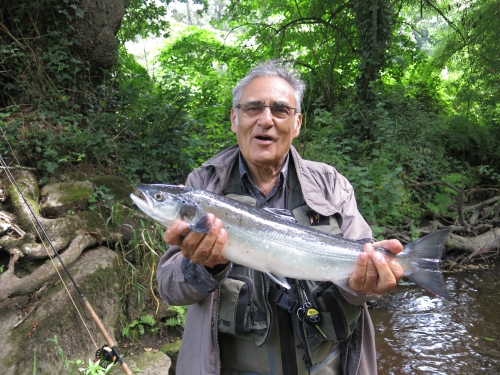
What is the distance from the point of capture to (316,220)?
94.6 inches

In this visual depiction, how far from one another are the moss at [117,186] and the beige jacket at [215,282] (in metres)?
3.58

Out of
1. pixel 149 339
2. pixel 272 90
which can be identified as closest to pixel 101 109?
pixel 149 339

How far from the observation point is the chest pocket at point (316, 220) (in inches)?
93.9

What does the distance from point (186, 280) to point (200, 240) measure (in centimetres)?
27

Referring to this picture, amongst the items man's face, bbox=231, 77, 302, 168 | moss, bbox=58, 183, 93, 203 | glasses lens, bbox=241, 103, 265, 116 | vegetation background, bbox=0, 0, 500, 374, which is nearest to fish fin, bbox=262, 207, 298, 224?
man's face, bbox=231, 77, 302, 168

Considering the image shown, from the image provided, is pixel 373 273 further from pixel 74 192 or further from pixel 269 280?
pixel 74 192

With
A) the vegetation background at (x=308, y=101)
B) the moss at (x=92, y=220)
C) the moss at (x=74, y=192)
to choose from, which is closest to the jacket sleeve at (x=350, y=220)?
the moss at (x=92, y=220)

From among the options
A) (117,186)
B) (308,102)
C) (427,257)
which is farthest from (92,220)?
(308,102)

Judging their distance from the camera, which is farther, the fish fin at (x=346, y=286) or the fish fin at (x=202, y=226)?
the fish fin at (x=346, y=286)

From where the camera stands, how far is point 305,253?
7.46ft

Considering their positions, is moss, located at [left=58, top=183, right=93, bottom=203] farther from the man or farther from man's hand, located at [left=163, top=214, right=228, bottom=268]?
man's hand, located at [left=163, top=214, right=228, bottom=268]

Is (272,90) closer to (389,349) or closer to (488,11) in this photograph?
(389,349)

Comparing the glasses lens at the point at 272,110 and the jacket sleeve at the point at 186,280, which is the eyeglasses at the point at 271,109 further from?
the jacket sleeve at the point at 186,280

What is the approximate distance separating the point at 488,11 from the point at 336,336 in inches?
470
